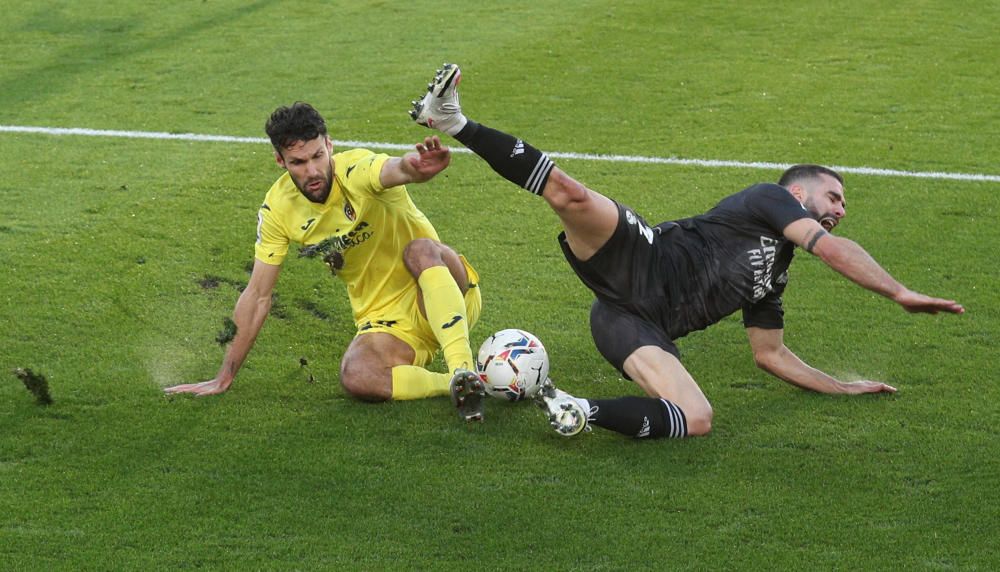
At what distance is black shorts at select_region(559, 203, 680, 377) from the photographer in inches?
224

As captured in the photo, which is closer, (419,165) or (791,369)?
(419,165)

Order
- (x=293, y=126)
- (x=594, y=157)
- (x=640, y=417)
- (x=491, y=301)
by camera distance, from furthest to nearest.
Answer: (x=594, y=157) → (x=491, y=301) → (x=293, y=126) → (x=640, y=417)

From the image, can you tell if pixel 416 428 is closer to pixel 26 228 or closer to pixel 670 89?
pixel 26 228

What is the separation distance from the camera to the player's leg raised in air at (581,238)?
5.30 metres

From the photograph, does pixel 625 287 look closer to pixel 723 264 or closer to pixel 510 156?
pixel 723 264

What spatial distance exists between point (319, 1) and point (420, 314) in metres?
7.47

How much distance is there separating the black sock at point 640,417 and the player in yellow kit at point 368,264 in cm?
54

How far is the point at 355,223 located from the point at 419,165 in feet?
2.18

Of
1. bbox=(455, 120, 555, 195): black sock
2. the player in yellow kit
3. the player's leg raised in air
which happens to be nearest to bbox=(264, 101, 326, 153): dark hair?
the player in yellow kit

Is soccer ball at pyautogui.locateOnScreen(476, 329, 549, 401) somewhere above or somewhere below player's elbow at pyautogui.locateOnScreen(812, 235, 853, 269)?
below

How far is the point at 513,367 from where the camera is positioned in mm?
5785

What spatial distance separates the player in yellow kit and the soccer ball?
0.10 m

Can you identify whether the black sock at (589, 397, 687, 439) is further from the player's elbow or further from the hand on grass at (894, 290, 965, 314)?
the hand on grass at (894, 290, 965, 314)

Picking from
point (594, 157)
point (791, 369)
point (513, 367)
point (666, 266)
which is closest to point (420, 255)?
point (513, 367)
